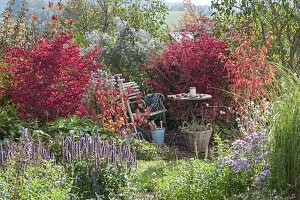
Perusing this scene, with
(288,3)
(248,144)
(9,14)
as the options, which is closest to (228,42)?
(288,3)

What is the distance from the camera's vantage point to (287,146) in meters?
4.54

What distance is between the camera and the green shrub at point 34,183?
3887mm

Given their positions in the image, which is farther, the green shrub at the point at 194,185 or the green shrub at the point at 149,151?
the green shrub at the point at 149,151

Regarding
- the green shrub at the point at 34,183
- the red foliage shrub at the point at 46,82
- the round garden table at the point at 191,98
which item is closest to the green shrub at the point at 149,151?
the red foliage shrub at the point at 46,82

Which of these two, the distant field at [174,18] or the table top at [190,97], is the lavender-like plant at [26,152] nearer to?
the table top at [190,97]

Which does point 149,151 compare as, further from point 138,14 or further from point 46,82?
point 138,14

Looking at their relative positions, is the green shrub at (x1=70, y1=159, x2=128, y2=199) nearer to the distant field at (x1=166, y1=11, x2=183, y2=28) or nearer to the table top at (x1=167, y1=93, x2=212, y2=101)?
the table top at (x1=167, y1=93, x2=212, y2=101)

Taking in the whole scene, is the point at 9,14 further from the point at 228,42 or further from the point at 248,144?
the point at 248,144

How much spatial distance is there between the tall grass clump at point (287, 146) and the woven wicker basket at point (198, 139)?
136 inches

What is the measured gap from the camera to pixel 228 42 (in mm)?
9539

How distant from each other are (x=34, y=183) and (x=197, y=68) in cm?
531

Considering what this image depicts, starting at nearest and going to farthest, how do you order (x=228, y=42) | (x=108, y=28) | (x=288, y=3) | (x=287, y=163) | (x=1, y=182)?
(x=1, y=182) < (x=287, y=163) < (x=288, y=3) < (x=228, y=42) < (x=108, y=28)

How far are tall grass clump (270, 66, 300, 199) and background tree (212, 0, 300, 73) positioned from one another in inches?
166

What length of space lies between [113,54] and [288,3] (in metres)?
3.59
